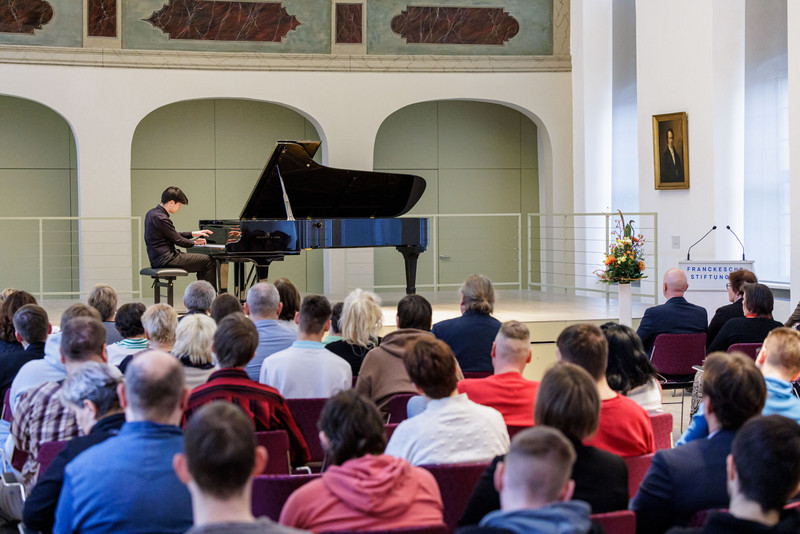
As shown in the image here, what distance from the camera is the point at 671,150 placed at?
33.7ft

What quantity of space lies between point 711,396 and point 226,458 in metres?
1.47

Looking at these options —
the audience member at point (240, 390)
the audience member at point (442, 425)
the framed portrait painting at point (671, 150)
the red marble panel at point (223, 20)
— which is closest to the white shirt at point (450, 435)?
the audience member at point (442, 425)

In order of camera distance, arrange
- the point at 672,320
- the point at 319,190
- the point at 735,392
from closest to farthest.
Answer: the point at 735,392 < the point at 672,320 < the point at 319,190

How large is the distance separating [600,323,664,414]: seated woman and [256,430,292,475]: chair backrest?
4.48 feet

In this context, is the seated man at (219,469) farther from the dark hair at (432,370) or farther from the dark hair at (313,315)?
the dark hair at (313,315)

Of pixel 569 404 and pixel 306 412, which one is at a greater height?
pixel 569 404

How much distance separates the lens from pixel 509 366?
11.6 ft

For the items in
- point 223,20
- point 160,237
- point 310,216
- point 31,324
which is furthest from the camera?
point 223,20

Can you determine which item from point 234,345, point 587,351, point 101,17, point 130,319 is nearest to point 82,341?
point 234,345

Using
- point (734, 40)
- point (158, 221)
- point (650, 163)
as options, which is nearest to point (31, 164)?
point (158, 221)

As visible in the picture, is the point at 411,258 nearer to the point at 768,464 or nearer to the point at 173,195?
the point at 173,195

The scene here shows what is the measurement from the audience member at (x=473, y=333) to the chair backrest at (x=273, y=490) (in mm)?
2240

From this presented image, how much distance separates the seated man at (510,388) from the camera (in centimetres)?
345

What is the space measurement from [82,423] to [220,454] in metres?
1.17
